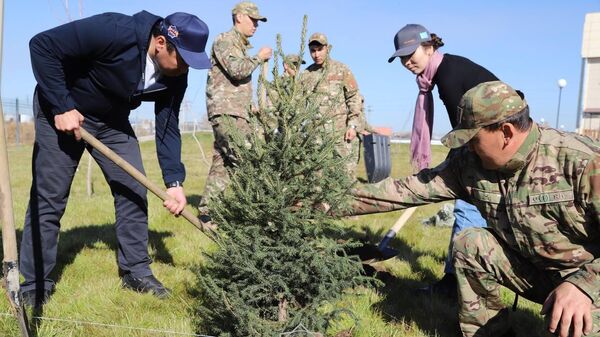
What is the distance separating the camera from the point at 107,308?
349 centimetres

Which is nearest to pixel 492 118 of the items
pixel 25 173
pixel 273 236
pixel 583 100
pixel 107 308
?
pixel 273 236

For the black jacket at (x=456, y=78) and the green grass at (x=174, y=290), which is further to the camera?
the black jacket at (x=456, y=78)

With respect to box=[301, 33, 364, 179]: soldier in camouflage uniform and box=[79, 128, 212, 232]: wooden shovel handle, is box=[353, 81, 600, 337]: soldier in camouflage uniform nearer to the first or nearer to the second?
box=[79, 128, 212, 232]: wooden shovel handle

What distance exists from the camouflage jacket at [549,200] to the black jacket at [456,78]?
2.75ft

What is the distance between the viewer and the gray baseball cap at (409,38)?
13.1ft

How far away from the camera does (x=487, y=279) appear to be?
3.00 meters

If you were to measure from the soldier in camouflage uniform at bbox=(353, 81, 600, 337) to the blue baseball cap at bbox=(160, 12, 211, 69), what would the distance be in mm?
1258

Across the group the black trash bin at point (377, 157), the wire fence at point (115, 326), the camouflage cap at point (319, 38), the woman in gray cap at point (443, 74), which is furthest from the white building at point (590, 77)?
the wire fence at point (115, 326)

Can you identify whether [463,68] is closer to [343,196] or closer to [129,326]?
[343,196]

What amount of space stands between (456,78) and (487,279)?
1548 mm

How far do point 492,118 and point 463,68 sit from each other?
4.63ft

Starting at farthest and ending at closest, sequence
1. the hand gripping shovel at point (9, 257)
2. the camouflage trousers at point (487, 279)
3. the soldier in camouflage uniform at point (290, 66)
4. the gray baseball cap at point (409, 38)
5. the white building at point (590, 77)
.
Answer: the white building at point (590, 77), the gray baseball cap at point (409, 38), the camouflage trousers at point (487, 279), the soldier in camouflage uniform at point (290, 66), the hand gripping shovel at point (9, 257)

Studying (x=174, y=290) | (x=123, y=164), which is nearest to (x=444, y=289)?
(x=174, y=290)

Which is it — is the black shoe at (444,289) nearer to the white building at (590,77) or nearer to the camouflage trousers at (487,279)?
the camouflage trousers at (487,279)
